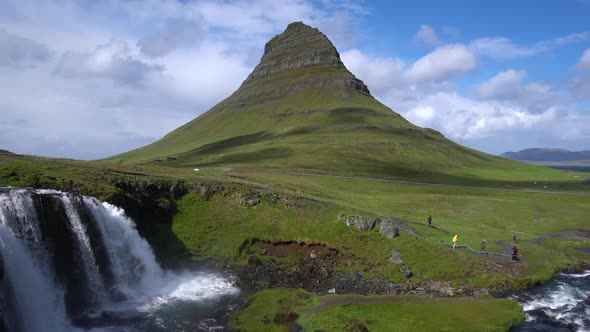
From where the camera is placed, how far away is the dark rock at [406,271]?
53312 mm

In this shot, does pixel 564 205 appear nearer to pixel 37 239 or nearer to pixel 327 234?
pixel 327 234

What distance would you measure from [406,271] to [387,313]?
47.5ft

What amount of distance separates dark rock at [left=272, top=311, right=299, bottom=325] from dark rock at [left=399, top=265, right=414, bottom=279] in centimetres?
1863

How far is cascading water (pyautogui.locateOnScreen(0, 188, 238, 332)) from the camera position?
39.2m

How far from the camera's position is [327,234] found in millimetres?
64500

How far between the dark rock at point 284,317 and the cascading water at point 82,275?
7.93 m

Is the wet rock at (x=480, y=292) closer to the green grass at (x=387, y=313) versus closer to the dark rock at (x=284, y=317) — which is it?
the green grass at (x=387, y=313)

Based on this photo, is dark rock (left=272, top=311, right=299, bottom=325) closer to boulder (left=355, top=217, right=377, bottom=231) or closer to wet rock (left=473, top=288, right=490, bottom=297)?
wet rock (left=473, top=288, right=490, bottom=297)

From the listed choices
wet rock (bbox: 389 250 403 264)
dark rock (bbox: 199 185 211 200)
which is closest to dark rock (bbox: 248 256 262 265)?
dark rock (bbox: 199 185 211 200)

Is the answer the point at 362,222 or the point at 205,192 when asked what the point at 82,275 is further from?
the point at 362,222

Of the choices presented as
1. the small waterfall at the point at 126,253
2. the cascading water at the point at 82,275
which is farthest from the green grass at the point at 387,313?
the small waterfall at the point at 126,253

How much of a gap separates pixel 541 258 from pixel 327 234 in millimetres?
31778

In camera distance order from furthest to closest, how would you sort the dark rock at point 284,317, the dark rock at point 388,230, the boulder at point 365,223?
the boulder at point 365,223, the dark rock at point 388,230, the dark rock at point 284,317

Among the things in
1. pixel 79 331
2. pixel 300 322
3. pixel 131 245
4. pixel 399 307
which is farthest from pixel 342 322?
pixel 131 245
